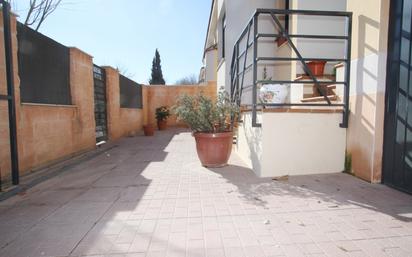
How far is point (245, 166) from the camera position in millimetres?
4227

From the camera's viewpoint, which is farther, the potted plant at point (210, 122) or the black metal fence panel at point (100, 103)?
the black metal fence panel at point (100, 103)

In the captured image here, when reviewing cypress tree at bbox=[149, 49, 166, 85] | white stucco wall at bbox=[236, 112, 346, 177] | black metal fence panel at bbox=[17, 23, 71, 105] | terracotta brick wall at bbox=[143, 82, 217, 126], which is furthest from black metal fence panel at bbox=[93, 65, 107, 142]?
cypress tree at bbox=[149, 49, 166, 85]

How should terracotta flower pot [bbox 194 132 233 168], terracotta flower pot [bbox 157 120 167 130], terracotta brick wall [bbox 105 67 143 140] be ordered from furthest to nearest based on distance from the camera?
1. terracotta flower pot [bbox 157 120 167 130]
2. terracotta brick wall [bbox 105 67 143 140]
3. terracotta flower pot [bbox 194 132 233 168]

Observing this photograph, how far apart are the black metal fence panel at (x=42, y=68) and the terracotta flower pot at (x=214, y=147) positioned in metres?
2.71

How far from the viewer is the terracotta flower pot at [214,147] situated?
13.4ft

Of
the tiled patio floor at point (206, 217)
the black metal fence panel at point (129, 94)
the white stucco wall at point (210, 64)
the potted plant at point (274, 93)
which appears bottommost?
the tiled patio floor at point (206, 217)

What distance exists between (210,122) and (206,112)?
0.19 meters

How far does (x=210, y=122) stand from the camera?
418 cm

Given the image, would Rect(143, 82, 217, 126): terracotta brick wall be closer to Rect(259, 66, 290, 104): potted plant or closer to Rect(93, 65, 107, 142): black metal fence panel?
Rect(93, 65, 107, 142): black metal fence panel

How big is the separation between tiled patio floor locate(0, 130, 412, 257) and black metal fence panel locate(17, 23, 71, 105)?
62.3 inches

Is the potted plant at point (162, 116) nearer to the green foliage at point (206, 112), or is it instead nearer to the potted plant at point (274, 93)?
the green foliage at point (206, 112)

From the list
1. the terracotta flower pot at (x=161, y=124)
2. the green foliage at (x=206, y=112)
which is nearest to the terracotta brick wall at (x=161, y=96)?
the terracotta flower pot at (x=161, y=124)

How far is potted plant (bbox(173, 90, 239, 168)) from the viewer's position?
13.4ft

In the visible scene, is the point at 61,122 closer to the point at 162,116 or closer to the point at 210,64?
the point at 162,116
